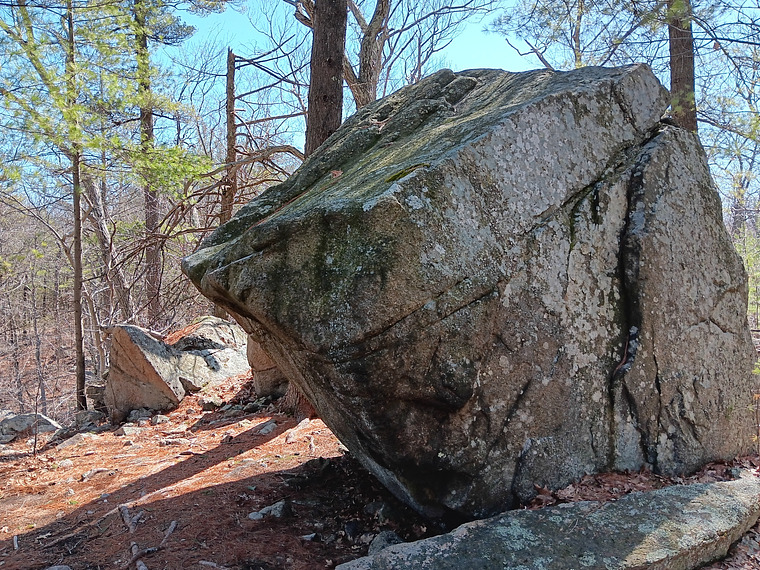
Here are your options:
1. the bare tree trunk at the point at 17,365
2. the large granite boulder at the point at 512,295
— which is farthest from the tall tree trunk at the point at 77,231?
the bare tree trunk at the point at 17,365

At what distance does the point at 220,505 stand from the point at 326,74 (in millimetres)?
4791

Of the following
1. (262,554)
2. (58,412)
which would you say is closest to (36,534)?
(262,554)

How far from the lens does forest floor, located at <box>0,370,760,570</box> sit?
3.00m

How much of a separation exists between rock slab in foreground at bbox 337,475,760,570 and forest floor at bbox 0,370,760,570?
155 mm

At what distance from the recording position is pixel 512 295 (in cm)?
287

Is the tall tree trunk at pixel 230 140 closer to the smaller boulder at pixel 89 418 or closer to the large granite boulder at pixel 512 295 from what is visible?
the smaller boulder at pixel 89 418

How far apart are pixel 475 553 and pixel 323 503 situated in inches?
58.8

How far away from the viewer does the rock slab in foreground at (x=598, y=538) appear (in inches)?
92.3

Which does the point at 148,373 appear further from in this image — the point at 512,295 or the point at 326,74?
the point at 512,295

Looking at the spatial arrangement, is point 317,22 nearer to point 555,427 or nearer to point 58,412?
point 555,427

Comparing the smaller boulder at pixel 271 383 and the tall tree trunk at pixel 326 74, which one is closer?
the tall tree trunk at pixel 326 74

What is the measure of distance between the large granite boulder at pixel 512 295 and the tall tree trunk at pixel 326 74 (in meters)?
2.63

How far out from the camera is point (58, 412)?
1387cm

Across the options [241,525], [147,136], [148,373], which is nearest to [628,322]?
[241,525]
